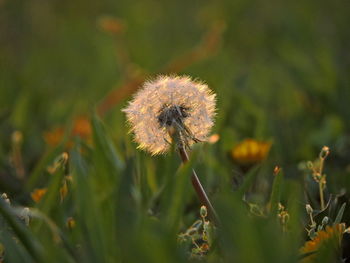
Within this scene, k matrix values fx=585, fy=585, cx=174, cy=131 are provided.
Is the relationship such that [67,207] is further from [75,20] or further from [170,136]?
[75,20]

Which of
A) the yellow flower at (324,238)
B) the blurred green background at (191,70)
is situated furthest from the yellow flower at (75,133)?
the yellow flower at (324,238)

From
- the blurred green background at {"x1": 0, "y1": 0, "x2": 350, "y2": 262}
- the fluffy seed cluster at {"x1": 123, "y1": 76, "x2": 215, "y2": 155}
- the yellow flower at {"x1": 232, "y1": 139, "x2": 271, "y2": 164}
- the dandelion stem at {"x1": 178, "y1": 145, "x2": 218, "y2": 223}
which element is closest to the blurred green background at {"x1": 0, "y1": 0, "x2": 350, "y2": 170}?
the blurred green background at {"x1": 0, "y1": 0, "x2": 350, "y2": 262}

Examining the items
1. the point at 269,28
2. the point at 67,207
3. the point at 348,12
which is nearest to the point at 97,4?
the point at 269,28

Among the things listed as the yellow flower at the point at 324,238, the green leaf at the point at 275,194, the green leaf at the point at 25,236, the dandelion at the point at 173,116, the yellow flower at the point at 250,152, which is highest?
the dandelion at the point at 173,116

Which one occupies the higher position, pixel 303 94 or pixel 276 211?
pixel 276 211

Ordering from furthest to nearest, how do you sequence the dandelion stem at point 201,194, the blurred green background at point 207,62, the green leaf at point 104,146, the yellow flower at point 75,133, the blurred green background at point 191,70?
the blurred green background at point 207,62 → the yellow flower at point 75,133 → the blurred green background at point 191,70 → the green leaf at point 104,146 → the dandelion stem at point 201,194

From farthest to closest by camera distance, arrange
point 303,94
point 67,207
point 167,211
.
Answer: point 303,94, point 67,207, point 167,211

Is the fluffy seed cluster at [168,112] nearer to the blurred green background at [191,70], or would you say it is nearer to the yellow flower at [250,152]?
the blurred green background at [191,70]
